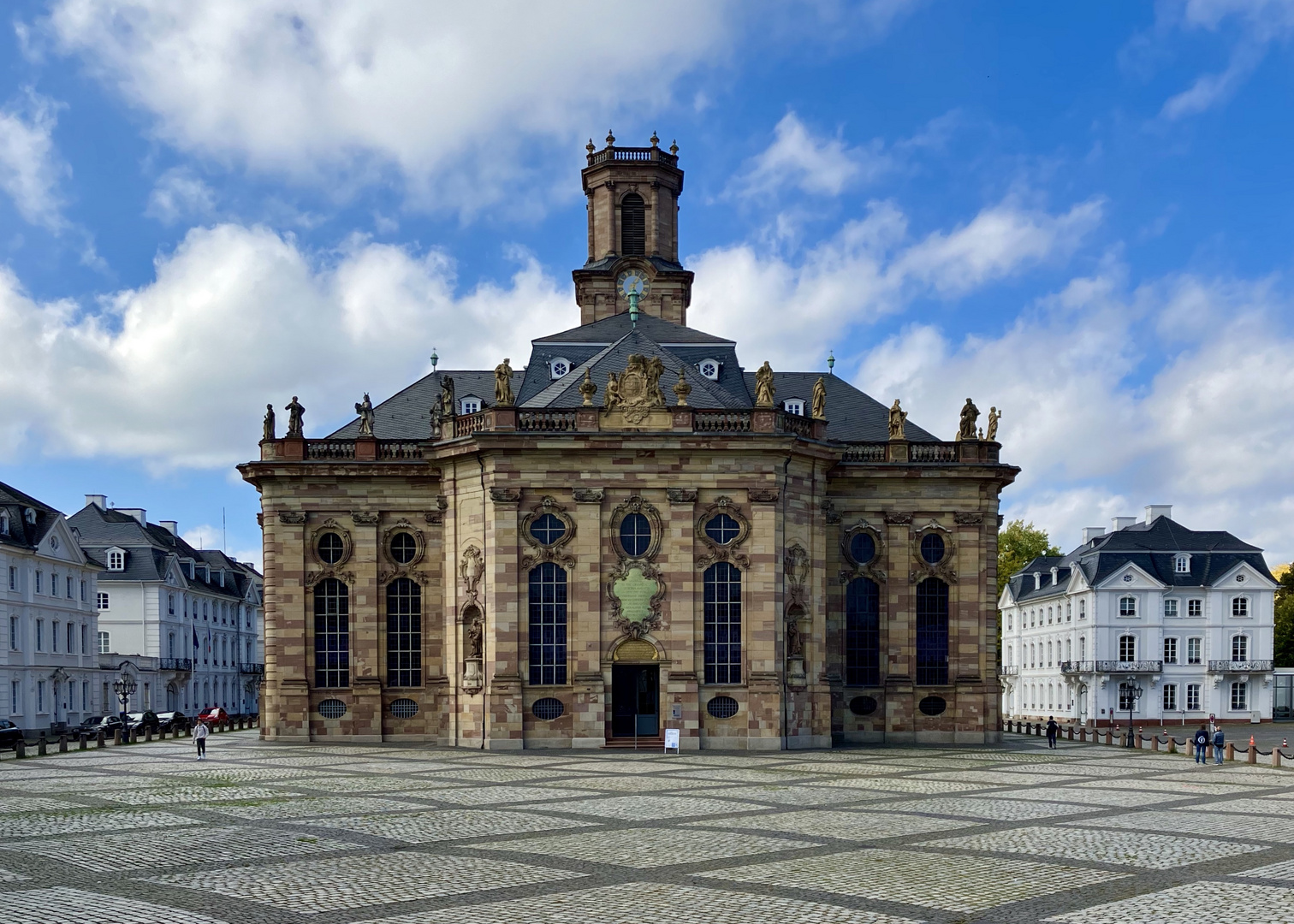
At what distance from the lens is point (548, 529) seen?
50.5m

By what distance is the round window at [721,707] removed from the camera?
49938 millimetres

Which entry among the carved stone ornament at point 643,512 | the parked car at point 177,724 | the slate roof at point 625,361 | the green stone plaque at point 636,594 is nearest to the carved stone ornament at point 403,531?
the slate roof at point 625,361

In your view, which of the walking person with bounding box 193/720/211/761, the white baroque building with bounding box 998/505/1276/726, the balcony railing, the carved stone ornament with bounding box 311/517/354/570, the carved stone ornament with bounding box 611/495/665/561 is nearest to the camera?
the walking person with bounding box 193/720/211/761

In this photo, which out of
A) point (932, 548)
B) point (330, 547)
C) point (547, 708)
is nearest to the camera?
point (547, 708)

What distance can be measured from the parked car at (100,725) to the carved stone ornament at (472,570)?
64.9 feet

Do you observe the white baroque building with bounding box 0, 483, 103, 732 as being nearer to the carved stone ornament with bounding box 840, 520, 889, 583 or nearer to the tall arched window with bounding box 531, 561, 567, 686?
the tall arched window with bounding box 531, 561, 567, 686

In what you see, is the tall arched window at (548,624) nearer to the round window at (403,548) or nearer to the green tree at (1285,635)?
the round window at (403,548)

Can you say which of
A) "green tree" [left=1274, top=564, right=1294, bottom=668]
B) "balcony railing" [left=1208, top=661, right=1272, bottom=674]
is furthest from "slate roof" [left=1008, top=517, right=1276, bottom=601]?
"green tree" [left=1274, top=564, right=1294, bottom=668]

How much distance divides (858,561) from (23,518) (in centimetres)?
4481

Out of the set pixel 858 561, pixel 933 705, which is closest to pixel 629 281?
pixel 858 561

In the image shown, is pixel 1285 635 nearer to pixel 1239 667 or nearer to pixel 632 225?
pixel 1239 667

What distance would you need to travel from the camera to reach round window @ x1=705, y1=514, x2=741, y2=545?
5066cm

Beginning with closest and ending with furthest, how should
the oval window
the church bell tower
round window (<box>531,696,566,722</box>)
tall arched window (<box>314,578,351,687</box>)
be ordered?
round window (<box>531,696,566,722</box>) < tall arched window (<box>314,578,351,687</box>) < the oval window < the church bell tower

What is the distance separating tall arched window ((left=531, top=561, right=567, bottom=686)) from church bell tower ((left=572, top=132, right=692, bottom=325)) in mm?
22278
